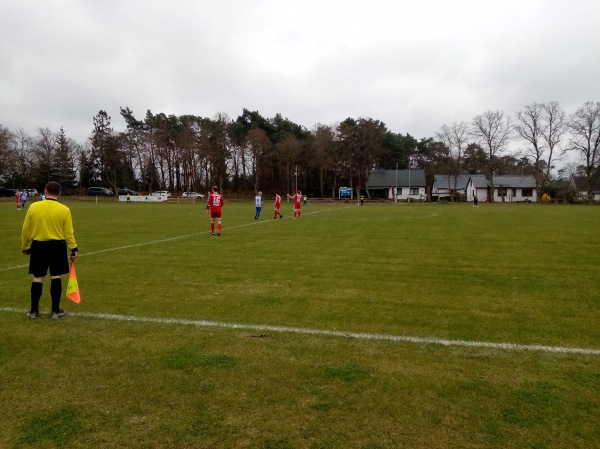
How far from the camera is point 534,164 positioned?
73.7 metres

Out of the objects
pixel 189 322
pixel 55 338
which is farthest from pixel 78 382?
pixel 189 322

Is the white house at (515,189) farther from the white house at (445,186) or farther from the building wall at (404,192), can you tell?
the building wall at (404,192)

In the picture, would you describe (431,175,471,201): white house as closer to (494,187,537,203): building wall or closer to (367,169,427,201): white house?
(367,169,427,201): white house

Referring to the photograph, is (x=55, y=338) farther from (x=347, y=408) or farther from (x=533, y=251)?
(x=533, y=251)

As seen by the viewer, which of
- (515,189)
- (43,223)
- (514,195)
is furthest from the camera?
(514,195)

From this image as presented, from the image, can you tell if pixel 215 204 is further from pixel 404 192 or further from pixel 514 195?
pixel 514 195

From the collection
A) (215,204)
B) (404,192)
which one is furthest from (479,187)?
(215,204)

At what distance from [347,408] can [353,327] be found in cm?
202

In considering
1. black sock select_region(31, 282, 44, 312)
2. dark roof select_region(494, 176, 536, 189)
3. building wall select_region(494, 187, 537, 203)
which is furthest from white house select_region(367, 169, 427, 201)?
black sock select_region(31, 282, 44, 312)

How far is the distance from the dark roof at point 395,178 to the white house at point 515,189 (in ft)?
48.4

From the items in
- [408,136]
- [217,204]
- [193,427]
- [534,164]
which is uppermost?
[408,136]

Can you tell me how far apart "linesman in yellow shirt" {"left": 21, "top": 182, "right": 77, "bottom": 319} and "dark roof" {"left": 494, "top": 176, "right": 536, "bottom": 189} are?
295 feet

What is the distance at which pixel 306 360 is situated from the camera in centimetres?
428

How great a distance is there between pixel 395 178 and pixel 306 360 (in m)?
85.6
